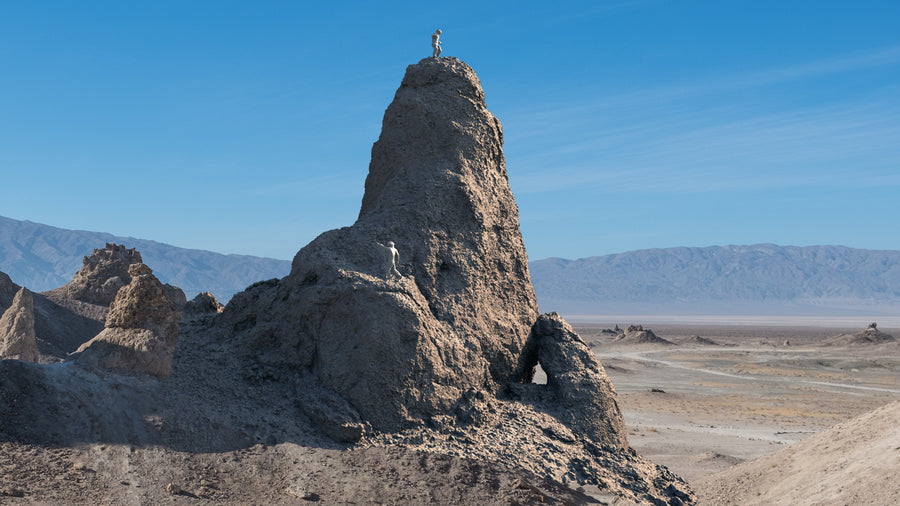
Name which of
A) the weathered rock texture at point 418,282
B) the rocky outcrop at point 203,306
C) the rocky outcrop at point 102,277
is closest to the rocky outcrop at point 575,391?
the weathered rock texture at point 418,282

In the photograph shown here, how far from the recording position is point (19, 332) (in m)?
15.5

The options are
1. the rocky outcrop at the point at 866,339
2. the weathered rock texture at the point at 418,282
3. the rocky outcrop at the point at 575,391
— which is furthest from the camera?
the rocky outcrop at the point at 866,339

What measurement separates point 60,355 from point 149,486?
1523 cm

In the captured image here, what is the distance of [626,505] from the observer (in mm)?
10750

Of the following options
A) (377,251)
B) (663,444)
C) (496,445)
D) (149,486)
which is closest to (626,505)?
(496,445)

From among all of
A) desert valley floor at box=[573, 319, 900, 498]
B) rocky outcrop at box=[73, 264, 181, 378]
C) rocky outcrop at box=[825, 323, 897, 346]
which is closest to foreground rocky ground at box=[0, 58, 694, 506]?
rocky outcrop at box=[73, 264, 181, 378]

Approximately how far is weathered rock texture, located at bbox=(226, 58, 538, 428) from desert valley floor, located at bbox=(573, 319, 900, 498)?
4.60 m

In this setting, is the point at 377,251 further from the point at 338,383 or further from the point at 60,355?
the point at 60,355

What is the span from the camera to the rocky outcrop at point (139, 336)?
10930 millimetres

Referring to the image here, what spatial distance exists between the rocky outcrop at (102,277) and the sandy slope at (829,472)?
867 inches

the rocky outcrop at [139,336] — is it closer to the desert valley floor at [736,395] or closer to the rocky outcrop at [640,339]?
the desert valley floor at [736,395]

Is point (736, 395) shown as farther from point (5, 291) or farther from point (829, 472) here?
point (5, 291)

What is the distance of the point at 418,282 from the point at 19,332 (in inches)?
332

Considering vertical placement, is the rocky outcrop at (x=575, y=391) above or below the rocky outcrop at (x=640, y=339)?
above
